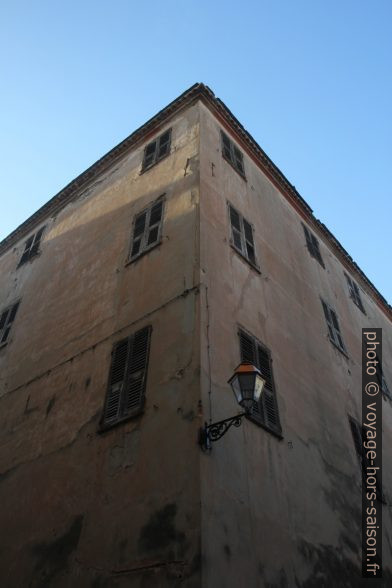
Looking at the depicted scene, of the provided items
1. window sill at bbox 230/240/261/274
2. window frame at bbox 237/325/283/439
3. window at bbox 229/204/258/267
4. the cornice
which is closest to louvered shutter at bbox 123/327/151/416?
window frame at bbox 237/325/283/439

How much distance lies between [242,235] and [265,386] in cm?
364

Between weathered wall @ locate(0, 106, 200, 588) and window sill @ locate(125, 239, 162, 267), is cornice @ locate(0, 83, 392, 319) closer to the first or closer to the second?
weathered wall @ locate(0, 106, 200, 588)

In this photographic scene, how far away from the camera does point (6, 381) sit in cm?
994

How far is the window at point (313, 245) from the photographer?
46.6 ft

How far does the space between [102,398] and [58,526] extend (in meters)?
1.83

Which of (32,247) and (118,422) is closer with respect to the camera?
(118,422)

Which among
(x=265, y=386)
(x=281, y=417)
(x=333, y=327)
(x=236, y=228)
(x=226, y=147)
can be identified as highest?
(x=226, y=147)

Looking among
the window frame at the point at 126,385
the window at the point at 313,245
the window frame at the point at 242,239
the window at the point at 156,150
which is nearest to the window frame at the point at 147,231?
the window frame at the point at 242,239

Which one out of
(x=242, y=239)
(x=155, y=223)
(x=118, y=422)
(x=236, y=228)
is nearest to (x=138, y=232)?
(x=155, y=223)

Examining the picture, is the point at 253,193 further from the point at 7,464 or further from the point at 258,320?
the point at 7,464

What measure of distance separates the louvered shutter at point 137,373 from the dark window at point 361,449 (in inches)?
192

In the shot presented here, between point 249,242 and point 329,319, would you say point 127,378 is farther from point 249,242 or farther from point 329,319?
point 329,319

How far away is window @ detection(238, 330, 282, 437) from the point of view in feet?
23.6

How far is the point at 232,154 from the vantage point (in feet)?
41.2
